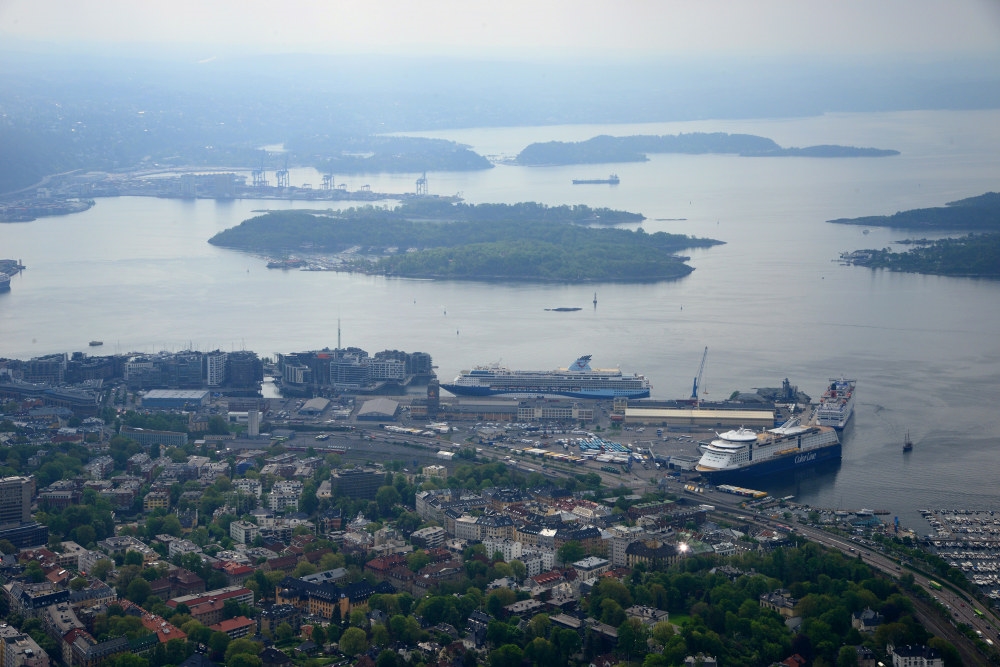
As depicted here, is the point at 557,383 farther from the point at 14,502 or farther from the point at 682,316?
the point at 14,502

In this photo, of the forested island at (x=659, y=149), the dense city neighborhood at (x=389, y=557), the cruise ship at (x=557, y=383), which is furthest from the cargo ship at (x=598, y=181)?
the dense city neighborhood at (x=389, y=557)

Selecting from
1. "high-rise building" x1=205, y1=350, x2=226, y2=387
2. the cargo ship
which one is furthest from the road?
the cargo ship

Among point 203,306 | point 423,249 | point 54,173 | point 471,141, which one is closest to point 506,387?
point 203,306

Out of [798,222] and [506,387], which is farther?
[798,222]

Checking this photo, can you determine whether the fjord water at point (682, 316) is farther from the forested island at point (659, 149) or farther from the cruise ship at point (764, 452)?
the forested island at point (659, 149)

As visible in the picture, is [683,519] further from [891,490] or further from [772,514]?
[891,490]

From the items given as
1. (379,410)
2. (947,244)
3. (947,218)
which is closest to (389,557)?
(379,410)
